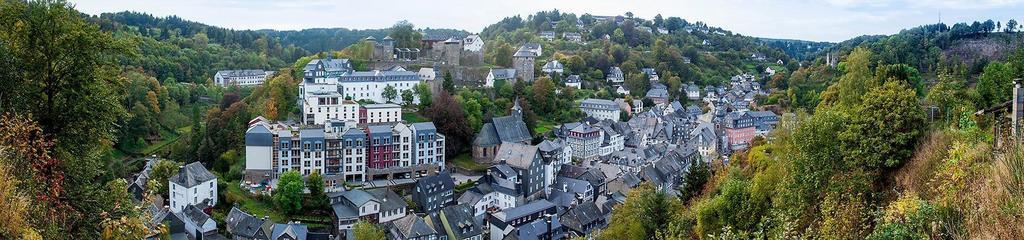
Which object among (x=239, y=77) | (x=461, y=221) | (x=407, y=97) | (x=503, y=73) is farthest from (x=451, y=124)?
(x=239, y=77)

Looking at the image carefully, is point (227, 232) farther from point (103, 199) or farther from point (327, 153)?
point (103, 199)

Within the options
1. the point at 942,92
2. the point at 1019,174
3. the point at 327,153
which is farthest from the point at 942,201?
the point at 327,153

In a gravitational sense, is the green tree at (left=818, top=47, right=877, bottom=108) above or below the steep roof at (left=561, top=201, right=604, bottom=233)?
above

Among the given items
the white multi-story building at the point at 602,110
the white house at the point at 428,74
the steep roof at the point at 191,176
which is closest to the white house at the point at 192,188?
the steep roof at the point at 191,176

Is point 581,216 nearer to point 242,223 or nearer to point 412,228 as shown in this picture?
point 412,228

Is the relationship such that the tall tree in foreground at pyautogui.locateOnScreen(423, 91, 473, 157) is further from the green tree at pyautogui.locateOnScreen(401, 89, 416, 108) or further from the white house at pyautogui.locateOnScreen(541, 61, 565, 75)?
the white house at pyautogui.locateOnScreen(541, 61, 565, 75)

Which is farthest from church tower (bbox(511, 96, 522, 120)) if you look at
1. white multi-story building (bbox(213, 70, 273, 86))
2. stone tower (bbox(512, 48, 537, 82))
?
white multi-story building (bbox(213, 70, 273, 86))
